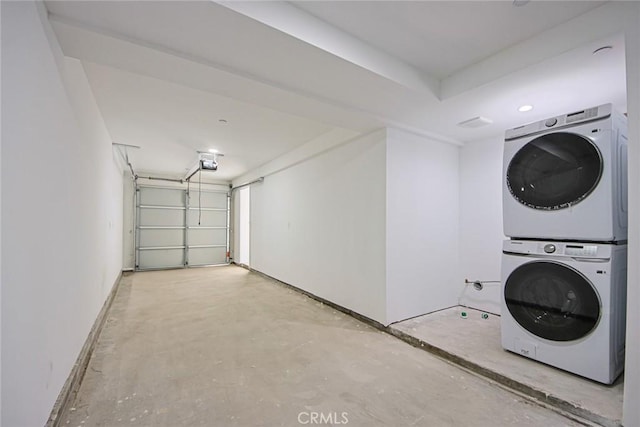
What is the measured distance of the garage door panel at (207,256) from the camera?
7.86m

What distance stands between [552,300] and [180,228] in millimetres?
7866

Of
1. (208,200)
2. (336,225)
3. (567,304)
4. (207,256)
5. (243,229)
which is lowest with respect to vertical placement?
(207,256)

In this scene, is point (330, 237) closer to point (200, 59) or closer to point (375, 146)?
point (375, 146)

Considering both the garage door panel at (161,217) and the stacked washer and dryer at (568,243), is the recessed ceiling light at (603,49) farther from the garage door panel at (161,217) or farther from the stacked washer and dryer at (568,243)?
the garage door panel at (161,217)

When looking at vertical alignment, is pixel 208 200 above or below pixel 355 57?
below

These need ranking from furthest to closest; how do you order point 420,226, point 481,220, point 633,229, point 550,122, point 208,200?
point 208,200
point 481,220
point 420,226
point 550,122
point 633,229

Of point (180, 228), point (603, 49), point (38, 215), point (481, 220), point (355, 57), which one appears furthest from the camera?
point (180, 228)

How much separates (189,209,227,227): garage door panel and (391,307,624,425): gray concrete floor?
21.2 feet

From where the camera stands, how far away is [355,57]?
199 centimetres

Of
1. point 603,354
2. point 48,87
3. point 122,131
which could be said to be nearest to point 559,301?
point 603,354

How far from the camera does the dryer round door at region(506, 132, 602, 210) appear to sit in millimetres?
2033

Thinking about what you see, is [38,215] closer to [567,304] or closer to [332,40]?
[332,40]

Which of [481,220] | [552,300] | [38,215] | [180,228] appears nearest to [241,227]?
[180,228]

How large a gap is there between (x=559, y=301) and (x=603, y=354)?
0.38m
